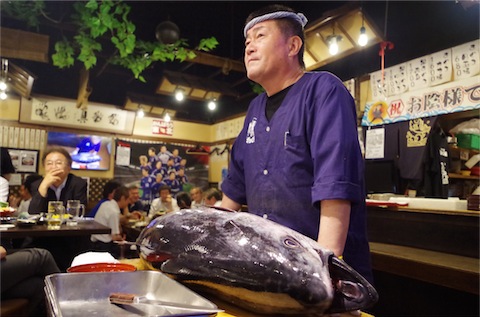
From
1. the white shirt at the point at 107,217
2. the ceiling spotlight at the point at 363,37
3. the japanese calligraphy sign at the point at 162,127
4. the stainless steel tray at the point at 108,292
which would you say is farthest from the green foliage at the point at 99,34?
the stainless steel tray at the point at 108,292

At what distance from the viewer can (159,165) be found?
11.5 metres

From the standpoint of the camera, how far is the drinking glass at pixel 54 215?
3818 mm

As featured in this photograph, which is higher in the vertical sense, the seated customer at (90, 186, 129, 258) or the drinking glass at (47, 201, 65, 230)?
the drinking glass at (47, 201, 65, 230)

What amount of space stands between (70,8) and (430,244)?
836 centimetres

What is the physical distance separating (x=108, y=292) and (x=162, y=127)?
1076 cm

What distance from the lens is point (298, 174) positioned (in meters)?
1.56

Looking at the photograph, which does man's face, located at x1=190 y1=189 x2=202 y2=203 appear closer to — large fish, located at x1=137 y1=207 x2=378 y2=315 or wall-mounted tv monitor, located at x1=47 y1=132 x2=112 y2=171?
wall-mounted tv monitor, located at x1=47 y1=132 x2=112 y2=171

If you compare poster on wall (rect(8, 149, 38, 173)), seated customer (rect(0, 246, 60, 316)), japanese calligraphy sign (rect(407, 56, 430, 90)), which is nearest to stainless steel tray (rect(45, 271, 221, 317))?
seated customer (rect(0, 246, 60, 316))

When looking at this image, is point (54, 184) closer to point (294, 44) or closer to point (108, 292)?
point (294, 44)

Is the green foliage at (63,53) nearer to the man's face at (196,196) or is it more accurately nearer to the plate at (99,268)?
the man's face at (196,196)

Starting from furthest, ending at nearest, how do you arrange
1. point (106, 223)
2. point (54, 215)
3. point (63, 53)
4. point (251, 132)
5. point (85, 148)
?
point (85, 148) → point (63, 53) → point (106, 223) → point (54, 215) → point (251, 132)

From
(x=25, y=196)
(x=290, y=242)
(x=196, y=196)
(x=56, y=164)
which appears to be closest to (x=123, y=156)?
(x=196, y=196)

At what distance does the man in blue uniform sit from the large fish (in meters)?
0.36

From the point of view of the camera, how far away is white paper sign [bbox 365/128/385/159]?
6.55 metres
